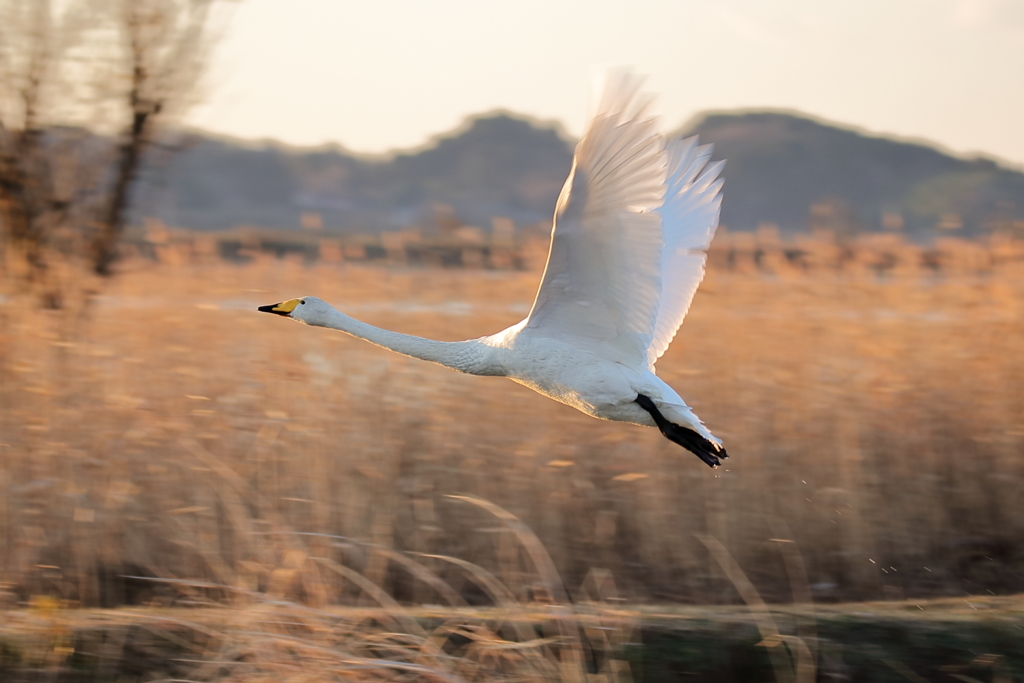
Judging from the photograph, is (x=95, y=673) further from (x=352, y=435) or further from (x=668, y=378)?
(x=668, y=378)

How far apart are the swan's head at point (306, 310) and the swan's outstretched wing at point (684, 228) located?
1.60 metres

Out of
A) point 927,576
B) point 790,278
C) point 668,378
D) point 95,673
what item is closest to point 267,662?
point 95,673

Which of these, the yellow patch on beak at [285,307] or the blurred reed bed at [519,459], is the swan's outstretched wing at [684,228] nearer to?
the blurred reed bed at [519,459]

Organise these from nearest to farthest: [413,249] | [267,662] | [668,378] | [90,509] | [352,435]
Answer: [267,662]
[90,509]
[352,435]
[668,378]
[413,249]

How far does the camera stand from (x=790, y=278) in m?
6.67

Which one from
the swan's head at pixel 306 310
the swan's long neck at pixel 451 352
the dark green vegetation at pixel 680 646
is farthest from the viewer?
the dark green vegetation at pixel 680 646

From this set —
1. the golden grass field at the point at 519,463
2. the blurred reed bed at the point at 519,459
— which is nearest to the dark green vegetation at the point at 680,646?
the golden grass field at the point at 519,463

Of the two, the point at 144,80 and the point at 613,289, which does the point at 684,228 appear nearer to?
the point at 613,289

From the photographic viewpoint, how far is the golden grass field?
5492 millimetres

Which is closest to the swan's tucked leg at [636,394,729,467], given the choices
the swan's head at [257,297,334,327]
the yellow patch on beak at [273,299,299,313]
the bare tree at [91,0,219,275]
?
the swan's head at [257,297,334,327]

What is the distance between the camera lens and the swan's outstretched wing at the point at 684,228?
192 inches

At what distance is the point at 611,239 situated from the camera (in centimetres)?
366

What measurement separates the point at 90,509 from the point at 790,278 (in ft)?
15.2

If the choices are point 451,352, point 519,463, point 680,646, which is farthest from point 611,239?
point 519,463
